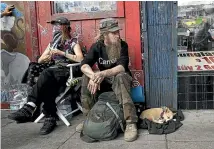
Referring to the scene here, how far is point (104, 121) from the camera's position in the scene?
12.4 ft

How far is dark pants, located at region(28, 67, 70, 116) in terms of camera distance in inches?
169

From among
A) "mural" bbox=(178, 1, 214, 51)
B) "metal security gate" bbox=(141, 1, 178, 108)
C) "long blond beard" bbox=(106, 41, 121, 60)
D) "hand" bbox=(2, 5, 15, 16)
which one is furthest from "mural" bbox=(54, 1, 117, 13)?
"mural" bbox=(178, 1, 214, 51)

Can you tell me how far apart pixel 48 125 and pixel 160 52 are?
6.15 feet

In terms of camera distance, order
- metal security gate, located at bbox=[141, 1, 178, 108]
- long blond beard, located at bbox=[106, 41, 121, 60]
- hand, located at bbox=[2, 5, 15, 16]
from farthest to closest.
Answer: hand, located at bbox=[2, 5, 15, 16], metal security gate, located at bbox=[141, 1, 178, 108], long blond beard, located at bbox=[106, 41, 121, 60]

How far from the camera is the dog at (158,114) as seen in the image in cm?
418

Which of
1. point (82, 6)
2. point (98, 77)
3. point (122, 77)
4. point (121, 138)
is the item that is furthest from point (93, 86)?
point (82, 6)

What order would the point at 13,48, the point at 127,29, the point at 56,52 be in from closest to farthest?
the point at 56,52, the point at 127,29, the point at 13,48

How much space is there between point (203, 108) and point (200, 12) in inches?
54.9

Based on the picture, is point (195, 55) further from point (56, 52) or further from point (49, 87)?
point (49, 87)

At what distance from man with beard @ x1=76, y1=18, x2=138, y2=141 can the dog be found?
42cm

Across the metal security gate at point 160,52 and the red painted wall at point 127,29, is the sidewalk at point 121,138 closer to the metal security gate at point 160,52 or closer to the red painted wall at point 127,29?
the metal security gate at point 160,52

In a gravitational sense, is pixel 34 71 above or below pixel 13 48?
below

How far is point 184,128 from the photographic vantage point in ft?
13.3

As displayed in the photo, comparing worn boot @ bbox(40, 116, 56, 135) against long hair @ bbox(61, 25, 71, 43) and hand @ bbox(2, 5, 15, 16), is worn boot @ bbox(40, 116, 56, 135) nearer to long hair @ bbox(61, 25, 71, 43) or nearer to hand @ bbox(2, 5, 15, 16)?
long hair @ bbox(61, 25, 71, 43)
